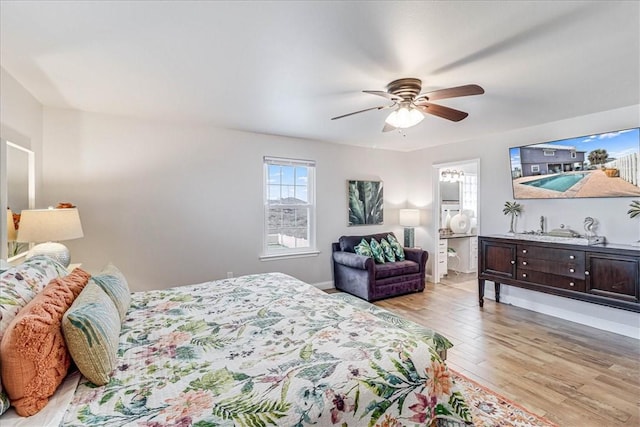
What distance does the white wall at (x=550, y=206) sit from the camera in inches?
132

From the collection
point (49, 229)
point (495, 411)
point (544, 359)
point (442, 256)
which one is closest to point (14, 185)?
point (49, 229)

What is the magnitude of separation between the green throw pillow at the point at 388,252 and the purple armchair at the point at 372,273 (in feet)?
0.36

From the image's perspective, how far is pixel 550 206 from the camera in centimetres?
396

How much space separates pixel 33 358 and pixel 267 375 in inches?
32.3

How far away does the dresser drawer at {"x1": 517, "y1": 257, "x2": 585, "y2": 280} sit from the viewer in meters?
3.27

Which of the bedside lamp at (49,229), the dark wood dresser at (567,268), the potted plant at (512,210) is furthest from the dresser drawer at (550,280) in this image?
the bedside lamp at (49,229)

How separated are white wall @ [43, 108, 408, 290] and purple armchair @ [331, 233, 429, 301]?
40 cm

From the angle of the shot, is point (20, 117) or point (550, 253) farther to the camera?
point (550, 253)

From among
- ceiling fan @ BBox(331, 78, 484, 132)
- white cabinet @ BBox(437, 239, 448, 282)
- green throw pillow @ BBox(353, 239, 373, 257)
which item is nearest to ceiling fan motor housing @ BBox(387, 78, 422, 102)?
ceiling fan @ BBox(331, 78, 484, 132)

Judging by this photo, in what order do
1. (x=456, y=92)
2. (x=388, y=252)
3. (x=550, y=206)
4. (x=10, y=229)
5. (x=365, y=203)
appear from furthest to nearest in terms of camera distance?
1. (x=365, y=203)
2. (x=388, y=252)
3. (x=550, y=206)
4. (x=10, y=229)
5. (x=456, y=92)

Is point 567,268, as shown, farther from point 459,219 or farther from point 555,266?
point 459,219

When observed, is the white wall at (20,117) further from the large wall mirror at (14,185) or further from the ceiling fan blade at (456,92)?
the ceiling fan blade at (456,92)

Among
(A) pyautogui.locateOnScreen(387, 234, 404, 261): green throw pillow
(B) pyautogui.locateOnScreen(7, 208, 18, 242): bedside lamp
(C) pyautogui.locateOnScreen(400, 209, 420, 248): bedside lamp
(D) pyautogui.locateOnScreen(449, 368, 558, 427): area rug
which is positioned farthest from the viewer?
(C) pyautogui.locateOnScreen(400, 209, 420, 248): bedside lamp

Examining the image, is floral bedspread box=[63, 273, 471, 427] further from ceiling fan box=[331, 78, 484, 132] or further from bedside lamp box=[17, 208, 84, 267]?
ceiling fan box=[331, 78, 484, 132]
